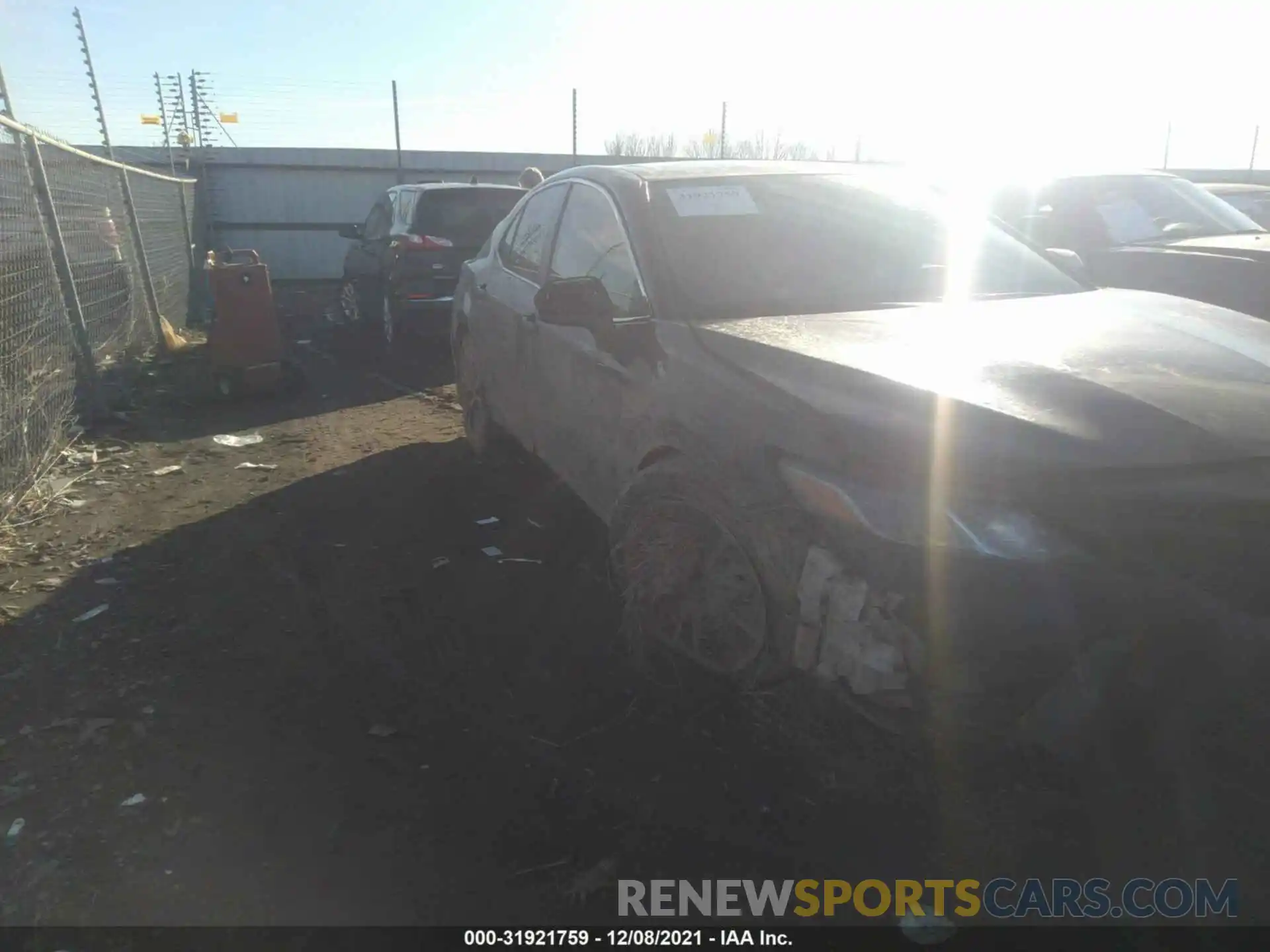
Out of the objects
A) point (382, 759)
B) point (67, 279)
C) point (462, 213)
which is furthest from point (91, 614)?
point (462, 213)

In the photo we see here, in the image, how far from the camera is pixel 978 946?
2.05 meters

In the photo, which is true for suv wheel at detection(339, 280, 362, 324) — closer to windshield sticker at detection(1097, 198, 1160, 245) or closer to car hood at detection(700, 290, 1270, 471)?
windshield sticker at detection(1097, 198, 1160, 245)

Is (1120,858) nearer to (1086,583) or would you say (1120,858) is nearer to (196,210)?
(1086,583)

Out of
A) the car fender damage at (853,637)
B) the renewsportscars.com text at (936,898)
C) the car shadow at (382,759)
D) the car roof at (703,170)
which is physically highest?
the car roof at (703,170)

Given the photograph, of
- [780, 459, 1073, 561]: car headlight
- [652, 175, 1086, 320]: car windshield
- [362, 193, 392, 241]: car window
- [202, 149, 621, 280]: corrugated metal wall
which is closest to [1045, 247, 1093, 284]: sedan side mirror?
[652, 175, 1086, 320]: car windshield

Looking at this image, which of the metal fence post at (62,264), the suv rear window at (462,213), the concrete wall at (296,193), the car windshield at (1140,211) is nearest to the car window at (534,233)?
the metal fence post at (62,264)

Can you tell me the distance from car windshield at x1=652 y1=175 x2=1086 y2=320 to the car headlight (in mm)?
1006

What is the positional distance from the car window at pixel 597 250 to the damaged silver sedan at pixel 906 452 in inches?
0.7

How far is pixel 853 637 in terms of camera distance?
207 cm

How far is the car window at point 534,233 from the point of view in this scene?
4203 mm

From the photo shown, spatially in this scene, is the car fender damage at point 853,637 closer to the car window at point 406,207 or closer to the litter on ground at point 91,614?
the litter on ground at point 91,614

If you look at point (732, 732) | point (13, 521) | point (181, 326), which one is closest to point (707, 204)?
point (732, 732)

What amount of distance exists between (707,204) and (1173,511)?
2.02m

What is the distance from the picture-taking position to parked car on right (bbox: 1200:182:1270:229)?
9867 millimetres
